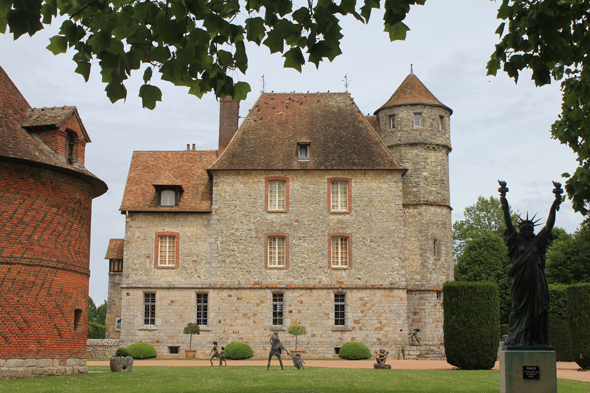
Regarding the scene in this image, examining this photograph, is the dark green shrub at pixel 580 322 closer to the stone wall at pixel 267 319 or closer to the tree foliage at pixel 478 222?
the stone wall at pixel 267 319

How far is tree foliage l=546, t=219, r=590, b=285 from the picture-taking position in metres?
38.3

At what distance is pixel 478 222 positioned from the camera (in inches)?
2116

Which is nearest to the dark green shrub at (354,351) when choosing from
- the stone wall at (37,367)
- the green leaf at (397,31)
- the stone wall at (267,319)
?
the stone wall at (267,319)

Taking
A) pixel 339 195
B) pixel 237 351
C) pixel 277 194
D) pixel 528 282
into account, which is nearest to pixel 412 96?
pixel 339 195

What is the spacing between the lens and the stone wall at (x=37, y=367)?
16359 millimetres

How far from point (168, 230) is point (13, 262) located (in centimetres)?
1314

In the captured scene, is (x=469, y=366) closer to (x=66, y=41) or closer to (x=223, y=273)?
(x=223, y=273)

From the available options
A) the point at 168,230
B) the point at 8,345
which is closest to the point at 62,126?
the point at 8,345

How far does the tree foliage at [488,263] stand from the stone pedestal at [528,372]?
34.8 m

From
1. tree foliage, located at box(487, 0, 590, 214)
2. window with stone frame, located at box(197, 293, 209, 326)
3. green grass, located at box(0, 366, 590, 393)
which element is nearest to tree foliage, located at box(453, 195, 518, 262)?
window with stone frame, located at box(197, 293, 209, 326)

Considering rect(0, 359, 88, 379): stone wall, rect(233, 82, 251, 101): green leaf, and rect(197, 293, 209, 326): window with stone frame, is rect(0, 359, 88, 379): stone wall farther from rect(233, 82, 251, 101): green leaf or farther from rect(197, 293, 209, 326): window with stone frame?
rect(233, 82, 251, 101): green leaf

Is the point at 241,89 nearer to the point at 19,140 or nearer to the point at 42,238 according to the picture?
the point at 42,238

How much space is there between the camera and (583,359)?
72.1 ft

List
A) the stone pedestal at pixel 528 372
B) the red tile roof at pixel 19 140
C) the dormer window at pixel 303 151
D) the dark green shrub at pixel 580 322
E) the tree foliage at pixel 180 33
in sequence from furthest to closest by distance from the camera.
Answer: the dormer window at pixel 303 151 < the dark green shrub at pixel 580 322 < the red tile roof at pixel 19 140 < the stone pedestal at pixel 528 372 < the tree foliage at pixel 180 33
